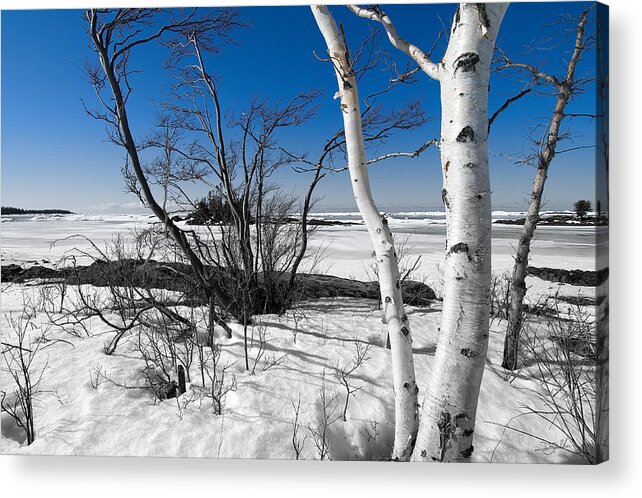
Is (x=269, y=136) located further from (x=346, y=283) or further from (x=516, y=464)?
(x=516, y=464)

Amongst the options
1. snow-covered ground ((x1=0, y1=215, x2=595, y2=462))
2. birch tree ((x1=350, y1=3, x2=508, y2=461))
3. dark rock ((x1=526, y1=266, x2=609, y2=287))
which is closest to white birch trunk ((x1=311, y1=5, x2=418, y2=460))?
snow-covered ground ((x1=0, y1=215, x2=595, y2=462))

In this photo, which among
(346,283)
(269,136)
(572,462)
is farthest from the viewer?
(346,283)

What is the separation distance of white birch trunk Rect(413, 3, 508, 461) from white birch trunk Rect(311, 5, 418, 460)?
0.35m

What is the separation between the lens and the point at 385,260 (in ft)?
5.39

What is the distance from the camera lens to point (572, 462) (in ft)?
5.70

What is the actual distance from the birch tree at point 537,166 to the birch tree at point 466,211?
2.17ft

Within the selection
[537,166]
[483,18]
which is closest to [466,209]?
[483,18]

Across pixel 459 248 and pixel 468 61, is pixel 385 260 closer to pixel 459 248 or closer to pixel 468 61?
pixel 459 248

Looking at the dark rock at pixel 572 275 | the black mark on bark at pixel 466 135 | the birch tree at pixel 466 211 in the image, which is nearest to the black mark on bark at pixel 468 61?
the birch tree at pixel 466 211

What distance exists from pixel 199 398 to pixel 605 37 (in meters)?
2.32

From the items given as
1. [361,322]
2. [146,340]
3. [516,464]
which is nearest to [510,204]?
[361,322]

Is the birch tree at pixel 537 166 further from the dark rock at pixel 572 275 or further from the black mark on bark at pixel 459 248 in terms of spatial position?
the black mark on bark at pixel 459 248

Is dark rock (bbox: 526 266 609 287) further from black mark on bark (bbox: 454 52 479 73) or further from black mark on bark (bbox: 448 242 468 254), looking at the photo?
black mark on bark (bbox: 454 52 479 73)

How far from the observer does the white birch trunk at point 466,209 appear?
1229mm
